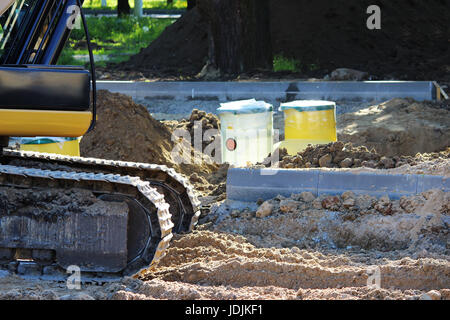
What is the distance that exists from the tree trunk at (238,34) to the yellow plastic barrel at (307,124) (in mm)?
5651

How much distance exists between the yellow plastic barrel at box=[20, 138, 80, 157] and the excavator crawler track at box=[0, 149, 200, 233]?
1.08 m

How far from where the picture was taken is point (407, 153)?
995 centimetres

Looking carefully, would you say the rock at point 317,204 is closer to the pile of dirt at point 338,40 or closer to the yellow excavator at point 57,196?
the yellow excavator at point 57,196

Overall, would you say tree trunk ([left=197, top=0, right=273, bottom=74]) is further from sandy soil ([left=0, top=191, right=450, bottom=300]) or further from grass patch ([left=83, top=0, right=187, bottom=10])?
grass patch ([left=83, top=0, right=187, bottom=10])

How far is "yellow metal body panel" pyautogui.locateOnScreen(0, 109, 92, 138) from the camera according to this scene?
5293mm

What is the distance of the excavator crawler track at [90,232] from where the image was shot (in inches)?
214

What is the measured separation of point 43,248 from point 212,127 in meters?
5.04

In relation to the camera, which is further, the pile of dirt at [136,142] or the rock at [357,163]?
the pile of dirt at [136,142]

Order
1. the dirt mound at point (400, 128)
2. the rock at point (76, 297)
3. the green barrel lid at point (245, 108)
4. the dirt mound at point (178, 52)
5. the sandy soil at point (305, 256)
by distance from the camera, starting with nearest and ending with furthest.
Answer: the rock at point (76, 297)
the sandy soil at point (305, 256)
the green barrel lid at point (245, 108)
the dirt mound at point (400, 128)
the dirt mound at point (178, 52)

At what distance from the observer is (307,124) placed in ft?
28.5

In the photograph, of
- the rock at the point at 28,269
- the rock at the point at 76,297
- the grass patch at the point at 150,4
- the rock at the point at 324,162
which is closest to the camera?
the rock at the point at 76,297

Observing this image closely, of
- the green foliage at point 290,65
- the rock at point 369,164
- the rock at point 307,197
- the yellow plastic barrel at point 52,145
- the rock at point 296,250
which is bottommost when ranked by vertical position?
the rock at point 296,250

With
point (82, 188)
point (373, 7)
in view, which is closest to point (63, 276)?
point (82, 188)

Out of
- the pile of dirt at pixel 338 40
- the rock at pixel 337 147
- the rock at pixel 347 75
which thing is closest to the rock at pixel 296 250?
the rock at pixel 337 147
